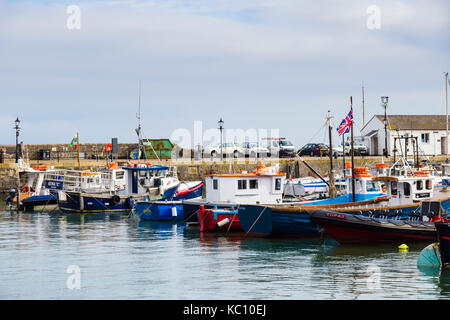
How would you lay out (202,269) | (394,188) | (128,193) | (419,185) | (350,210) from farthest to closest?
(128,193), (419,185), (394,188), (350,210), (202,269)

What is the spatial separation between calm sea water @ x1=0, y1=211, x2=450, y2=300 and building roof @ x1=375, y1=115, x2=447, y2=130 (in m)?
39.2

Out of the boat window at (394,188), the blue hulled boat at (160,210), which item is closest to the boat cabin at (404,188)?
the boat window at (394,188)

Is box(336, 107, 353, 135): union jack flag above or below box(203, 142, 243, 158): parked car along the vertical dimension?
above

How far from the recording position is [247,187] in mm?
A: 32344

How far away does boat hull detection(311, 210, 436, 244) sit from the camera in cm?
2461

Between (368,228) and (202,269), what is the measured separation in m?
6.75

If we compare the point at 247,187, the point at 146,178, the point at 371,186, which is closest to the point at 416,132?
the point at 146,178

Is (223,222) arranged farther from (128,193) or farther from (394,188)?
(128,193)

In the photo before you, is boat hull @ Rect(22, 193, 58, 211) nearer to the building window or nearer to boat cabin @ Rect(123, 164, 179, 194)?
boat cabin @ Rect(123, 164, 179, 194)

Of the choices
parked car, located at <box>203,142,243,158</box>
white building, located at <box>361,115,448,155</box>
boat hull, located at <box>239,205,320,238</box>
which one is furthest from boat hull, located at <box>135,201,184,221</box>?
white building, located at <box>361,115,448,155</box>
